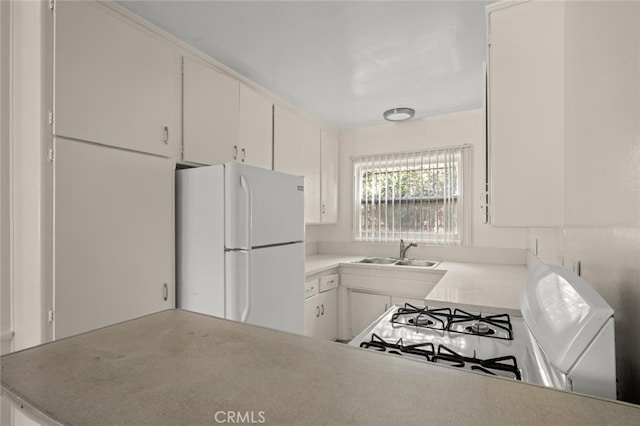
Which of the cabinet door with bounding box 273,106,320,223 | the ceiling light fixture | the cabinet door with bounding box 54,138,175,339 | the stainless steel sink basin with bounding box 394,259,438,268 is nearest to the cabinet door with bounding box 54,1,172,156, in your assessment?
the cabinet door with bounding box 54,138,175,339

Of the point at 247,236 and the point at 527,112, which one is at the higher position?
the point at 527,112

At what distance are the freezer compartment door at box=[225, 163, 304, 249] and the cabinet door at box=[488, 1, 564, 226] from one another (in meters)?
1.27

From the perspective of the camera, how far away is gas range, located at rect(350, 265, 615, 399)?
499 mm

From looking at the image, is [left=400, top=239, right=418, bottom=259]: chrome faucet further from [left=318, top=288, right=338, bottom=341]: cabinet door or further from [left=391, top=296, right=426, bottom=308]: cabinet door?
[left=318, top=288, right=338, bottom=341]: cabinet door

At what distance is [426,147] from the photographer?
3.45m

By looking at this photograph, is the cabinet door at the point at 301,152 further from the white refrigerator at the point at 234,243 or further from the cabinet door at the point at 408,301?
the cabinet door at the point at 408,301

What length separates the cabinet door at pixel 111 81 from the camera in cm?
147

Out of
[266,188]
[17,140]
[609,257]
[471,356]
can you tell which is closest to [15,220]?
[17,140]

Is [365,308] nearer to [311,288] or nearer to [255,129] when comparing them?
[311,288]

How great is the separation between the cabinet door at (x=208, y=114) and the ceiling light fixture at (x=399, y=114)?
4.94 ft

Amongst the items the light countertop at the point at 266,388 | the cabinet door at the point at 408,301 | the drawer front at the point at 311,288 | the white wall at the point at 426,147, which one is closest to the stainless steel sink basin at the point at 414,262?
the white wall at the point at 426,147

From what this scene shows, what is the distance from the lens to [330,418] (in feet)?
0.87

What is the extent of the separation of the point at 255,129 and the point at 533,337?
90.8 inches

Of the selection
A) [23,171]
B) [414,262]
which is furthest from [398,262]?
[23,171]
